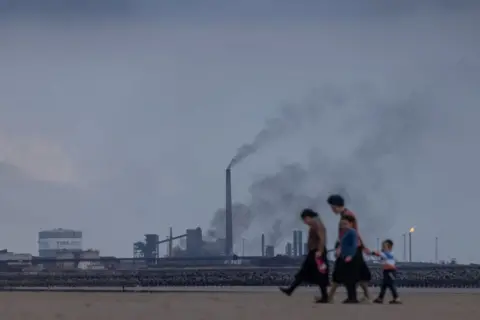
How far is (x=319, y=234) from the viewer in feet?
63.1

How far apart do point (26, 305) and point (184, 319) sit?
11.9ft

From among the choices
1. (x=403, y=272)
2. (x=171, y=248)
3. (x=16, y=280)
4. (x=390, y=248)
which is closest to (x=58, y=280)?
(x=16, y=280)

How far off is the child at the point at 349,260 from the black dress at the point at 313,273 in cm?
29

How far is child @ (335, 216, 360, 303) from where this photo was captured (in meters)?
18.8

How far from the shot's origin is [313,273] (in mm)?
19281

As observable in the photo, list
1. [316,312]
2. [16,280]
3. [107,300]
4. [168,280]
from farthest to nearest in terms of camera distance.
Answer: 1. [16,280]
2. [168,280]
3. [107,300]
4. [316,312]

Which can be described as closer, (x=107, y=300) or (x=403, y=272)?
(x=107, y=300)

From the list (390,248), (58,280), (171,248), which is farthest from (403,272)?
(171,248)

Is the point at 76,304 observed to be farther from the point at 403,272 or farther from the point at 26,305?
the point at 403,272

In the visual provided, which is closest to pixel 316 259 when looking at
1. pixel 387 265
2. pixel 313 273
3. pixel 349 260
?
pixel 313 273

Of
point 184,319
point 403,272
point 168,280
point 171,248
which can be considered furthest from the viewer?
point 171,248

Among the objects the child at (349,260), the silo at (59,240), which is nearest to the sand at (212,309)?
the child at (349,260)

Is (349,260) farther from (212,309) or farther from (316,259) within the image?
(212,309)

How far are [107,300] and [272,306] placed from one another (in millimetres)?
2781
